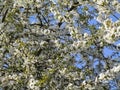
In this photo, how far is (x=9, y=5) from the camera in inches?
440

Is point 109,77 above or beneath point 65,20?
beneath

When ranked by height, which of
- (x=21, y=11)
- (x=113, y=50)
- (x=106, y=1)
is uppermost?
(x=106, y=1)

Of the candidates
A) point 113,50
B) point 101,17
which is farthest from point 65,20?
point 113,50

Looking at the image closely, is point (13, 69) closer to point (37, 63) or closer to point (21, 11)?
point (37, 63)

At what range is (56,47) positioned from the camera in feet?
36.1

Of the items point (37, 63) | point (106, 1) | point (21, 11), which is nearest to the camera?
point (106, 1)

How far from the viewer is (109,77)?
962cm

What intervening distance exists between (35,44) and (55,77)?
1205 mm

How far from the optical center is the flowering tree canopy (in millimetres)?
9933

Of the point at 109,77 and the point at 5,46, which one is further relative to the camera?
the point at 5,46

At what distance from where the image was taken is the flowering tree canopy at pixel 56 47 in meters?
9.93

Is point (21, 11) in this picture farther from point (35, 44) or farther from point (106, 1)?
point (106, 1)

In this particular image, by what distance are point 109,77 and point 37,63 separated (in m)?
1.94

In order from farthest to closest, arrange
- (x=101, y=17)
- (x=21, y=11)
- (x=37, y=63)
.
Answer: (x=21, y=11)
(x=37, y=63)
(x=101, y=17)
